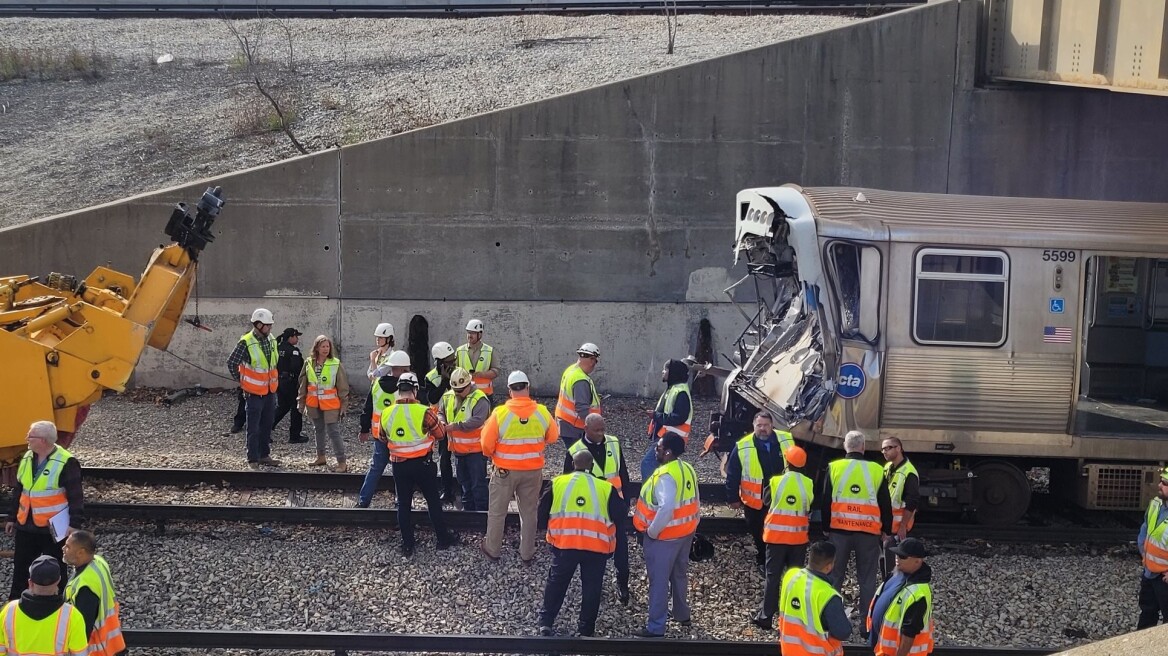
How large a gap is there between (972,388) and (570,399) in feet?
12.6

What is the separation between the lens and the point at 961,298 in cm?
991

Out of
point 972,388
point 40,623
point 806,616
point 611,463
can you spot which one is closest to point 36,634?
point 40,623

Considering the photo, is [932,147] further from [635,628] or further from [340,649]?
[340,649]

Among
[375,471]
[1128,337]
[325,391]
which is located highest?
[1128,337]

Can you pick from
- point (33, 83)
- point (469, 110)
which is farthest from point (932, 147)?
point (33, 83)

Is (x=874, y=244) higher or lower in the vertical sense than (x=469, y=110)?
lower

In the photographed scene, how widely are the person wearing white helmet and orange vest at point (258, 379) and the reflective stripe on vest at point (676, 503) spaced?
18.3 feet

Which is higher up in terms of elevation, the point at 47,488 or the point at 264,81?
the point at 264,81

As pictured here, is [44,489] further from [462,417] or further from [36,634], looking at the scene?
[462,417]

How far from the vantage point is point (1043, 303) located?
990cm

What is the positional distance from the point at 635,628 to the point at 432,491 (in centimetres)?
226

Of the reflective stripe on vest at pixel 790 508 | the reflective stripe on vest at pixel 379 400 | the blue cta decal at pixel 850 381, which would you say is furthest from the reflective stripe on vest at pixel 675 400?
the reflective stripe on vest at pixel 379 400

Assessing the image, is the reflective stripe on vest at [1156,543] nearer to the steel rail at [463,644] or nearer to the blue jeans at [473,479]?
the steel rail at [463,644]

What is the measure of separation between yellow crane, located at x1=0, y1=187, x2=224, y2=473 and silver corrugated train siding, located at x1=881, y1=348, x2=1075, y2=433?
21.9 ft
